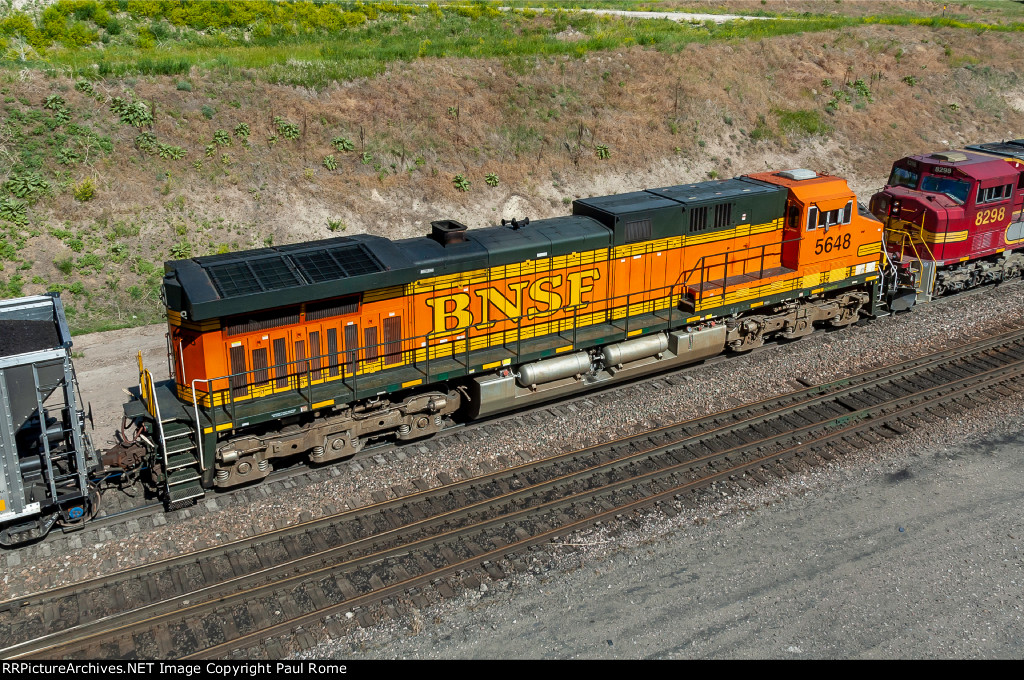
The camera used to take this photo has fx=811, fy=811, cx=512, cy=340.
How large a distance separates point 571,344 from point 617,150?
1670cm

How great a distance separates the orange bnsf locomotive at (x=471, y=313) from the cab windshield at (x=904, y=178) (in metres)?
3.61

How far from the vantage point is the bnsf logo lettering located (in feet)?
45.2

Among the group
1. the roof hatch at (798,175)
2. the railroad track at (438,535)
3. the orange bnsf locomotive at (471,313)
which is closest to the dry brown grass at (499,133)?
the orange bnsf locomotive at (471,313)

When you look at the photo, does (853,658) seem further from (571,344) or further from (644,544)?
(571,344)

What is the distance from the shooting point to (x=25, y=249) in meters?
20.2

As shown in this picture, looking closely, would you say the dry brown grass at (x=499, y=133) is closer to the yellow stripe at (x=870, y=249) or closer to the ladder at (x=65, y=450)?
the ladder at (x=65, y=450)

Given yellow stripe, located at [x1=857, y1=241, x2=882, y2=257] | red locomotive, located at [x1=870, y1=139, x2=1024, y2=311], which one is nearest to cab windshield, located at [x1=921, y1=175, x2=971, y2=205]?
red locomotive, located at [x1=870, y1=139, x2=1024, y2=311]

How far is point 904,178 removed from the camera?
20.6 m

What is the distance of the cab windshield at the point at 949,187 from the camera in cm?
1917

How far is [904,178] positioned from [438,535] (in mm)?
15925

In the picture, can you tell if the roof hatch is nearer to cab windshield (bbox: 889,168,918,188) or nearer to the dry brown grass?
cab windshield (bbox: 889,168,918,188)

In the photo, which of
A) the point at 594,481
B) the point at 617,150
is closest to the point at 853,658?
the point at 594,481
